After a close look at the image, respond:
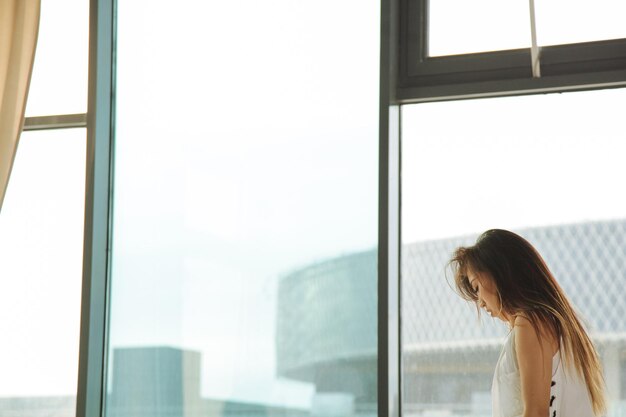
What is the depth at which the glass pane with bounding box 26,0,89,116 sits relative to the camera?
11.2 ft

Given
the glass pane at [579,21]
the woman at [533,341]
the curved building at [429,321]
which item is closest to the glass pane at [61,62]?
the curved building at [429,321]

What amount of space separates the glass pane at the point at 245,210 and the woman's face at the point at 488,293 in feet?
1.89

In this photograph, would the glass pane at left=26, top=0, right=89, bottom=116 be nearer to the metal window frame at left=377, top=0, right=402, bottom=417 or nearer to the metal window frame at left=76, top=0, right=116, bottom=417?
the metal window frame at left=76, top=0, right=116, bottom=417

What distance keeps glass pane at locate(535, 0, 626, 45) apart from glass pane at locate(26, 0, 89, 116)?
64.9 inches

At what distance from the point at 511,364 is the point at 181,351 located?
4.10ft

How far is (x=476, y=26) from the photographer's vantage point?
2.99 metres

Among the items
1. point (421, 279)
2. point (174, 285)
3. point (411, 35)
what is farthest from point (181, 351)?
point (411, 35)

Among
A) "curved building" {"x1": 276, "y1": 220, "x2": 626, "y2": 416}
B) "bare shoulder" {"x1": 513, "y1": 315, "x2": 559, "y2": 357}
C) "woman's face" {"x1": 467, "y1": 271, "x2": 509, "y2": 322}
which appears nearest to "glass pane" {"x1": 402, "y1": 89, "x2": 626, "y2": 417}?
"curved building" {"x1": 276, "y1": 220, "x2": 626, "y2": 416}

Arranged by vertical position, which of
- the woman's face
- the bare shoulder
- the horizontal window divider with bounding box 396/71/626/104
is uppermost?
the horizontal window divider with bounding box 396/71/626/104

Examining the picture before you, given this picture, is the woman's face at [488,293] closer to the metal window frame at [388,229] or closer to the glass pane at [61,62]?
the metal window frame at [388,229]

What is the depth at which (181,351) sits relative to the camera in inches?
121

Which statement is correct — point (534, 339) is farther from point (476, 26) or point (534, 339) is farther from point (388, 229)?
point (476, 26)

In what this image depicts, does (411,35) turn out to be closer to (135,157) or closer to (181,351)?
(135,157)

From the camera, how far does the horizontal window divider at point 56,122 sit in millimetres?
3385
